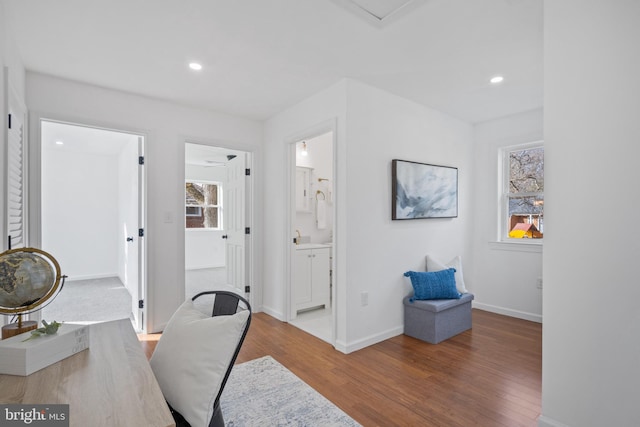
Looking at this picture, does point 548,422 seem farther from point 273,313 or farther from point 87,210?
point 87,210

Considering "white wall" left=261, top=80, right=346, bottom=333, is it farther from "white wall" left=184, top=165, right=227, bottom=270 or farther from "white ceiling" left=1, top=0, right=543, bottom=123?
"white wall" left=184, top=165, right=227, bottom=270

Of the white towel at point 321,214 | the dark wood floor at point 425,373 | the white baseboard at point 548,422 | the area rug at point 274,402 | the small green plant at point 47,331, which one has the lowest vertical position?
the dark wood floor at point 425,373

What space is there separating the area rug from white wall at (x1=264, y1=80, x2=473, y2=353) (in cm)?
74

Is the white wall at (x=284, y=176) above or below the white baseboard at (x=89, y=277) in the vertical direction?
above

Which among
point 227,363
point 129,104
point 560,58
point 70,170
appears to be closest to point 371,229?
point 560,58

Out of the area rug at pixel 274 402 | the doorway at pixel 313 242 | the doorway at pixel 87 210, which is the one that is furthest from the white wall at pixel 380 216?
the doorway at pixel 87 210

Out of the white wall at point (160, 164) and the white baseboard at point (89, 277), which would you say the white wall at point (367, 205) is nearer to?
the white wall at point (160, 164)

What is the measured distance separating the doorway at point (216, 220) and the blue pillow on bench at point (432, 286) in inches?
82.4

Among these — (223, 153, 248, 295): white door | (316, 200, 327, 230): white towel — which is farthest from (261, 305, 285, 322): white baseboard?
(316, 200, 327, 230): white towel

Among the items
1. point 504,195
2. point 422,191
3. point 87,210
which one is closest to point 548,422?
point 422,191

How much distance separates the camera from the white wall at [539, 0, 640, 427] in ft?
4.96

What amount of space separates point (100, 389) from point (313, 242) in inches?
150

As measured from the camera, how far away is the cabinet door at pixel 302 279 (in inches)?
153

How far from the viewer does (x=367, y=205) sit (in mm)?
3113
